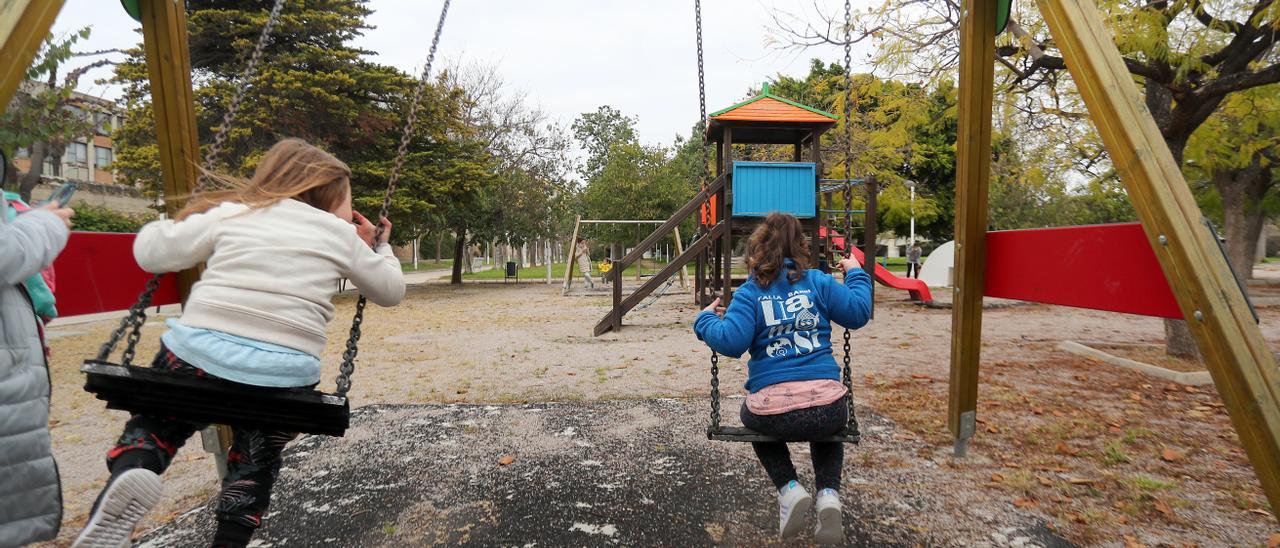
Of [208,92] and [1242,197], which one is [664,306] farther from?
[1242,197]

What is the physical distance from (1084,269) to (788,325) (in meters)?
1.14

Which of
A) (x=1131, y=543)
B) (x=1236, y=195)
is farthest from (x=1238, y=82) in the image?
(x=1236, y=195)

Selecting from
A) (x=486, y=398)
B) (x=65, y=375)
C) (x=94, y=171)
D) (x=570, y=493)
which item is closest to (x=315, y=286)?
(x=570, y=493)

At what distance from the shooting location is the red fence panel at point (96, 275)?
98.8 inches

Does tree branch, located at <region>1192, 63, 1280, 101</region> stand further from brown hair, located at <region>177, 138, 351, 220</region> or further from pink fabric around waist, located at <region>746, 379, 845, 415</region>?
brown hair, located at <region>177, 138, 351, 220</region>

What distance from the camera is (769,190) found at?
10.5m

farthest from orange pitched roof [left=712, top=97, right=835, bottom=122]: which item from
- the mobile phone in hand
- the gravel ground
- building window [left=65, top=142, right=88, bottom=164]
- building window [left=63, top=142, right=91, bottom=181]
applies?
building window [left=65, top=142, right=88, bottom=164]

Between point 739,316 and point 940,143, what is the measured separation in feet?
99.8

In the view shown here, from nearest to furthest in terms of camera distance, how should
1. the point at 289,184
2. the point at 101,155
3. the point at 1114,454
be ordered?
the point at 289,184, the point at 1114,454, the point at 101,155

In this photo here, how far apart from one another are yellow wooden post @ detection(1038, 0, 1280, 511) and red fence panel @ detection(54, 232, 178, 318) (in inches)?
145

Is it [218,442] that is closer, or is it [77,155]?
[218,442]

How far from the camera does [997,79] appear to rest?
8.12 metres

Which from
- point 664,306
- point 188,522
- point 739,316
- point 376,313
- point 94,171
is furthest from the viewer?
point 94,171

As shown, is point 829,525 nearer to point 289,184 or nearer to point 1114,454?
point 289,184
